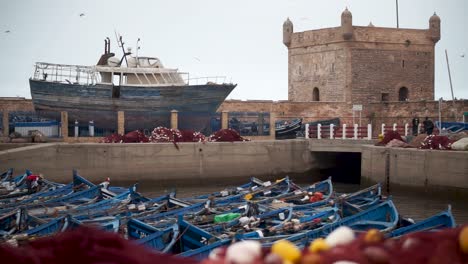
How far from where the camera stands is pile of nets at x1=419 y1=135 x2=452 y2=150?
2346cm

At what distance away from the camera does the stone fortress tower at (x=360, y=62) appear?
144ft

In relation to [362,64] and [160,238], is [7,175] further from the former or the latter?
[362,64]

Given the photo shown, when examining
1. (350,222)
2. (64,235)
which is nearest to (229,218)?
(350,222)

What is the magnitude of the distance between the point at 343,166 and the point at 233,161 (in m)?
6.91

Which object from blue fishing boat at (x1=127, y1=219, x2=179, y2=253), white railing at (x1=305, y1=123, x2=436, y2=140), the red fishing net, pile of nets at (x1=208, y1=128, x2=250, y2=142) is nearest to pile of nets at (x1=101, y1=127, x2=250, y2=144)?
pile of nets at (x1=208, y1=128, x2=250, y2=142)

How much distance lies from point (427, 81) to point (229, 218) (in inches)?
1453

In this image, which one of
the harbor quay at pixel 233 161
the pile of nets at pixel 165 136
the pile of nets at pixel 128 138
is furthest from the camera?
the pile of nets at pixel 165 136

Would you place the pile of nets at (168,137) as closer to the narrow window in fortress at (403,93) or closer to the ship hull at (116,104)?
the ship hull at (116,104)

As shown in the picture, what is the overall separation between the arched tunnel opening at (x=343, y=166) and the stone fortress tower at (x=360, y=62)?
38.4 feet

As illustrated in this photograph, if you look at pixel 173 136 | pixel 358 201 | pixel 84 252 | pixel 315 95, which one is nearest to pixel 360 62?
pixel 315 95

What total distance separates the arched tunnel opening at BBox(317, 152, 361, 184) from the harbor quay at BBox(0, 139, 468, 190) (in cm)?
6

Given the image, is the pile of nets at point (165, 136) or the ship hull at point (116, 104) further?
the ship hull at point (116, 104)

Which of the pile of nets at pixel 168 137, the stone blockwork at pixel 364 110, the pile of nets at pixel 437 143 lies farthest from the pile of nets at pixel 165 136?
the stone blockwork at pixel 364 110

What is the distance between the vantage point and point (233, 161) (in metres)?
28.5
